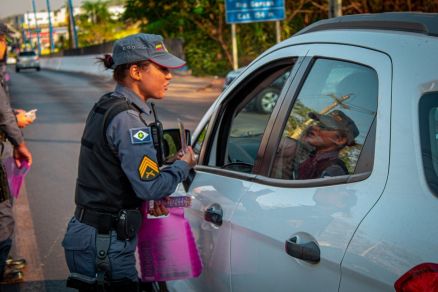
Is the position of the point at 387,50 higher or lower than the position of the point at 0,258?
higher

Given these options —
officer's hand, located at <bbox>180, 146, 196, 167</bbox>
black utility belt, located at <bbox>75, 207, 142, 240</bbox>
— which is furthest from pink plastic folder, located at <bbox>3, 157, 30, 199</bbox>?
officer's hand, located at <bbox>180, 146, 196, 167</bbox>

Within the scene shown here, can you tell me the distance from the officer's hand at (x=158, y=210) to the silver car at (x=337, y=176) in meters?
0.21

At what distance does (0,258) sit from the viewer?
4621mm

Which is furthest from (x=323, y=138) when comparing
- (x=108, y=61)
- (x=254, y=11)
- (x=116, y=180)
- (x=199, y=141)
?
(x=254, y=11)

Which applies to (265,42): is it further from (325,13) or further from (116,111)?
(116,111)

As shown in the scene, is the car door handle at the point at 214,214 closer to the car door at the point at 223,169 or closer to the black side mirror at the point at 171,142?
the car door at the point at 223,169

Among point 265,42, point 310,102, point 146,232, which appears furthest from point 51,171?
point 265,42

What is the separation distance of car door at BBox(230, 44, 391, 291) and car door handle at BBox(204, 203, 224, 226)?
17 centimetres

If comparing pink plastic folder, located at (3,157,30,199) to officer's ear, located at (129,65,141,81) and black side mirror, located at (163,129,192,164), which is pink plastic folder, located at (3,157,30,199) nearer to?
black side mirror, located at (163,129,192,164)

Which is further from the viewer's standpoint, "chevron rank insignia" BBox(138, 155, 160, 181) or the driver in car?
"chevron rank insignia" BBox(138, 155, 160, 181)

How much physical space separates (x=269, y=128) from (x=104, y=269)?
3.07ft

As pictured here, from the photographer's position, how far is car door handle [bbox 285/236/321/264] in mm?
Result: 2188

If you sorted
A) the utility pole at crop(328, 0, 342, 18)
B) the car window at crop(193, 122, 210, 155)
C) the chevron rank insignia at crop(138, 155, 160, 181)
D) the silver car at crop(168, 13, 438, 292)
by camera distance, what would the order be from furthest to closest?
the utility pole at crop(328, 0, 342, 18), the car window at crop(193, 122, 210, 155), the chevron rank insignia at crop(138, 155, 160, 181), the silver car at crop(168, 13, 438, 292)

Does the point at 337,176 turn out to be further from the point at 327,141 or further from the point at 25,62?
the point at 25,62
